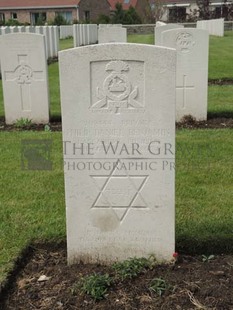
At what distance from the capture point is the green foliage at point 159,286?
3.19 metres

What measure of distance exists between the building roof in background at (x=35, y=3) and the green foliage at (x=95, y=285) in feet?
162

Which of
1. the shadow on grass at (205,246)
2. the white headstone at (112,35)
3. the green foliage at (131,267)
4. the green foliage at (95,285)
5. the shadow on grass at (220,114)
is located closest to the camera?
the green foliage at (95,285)

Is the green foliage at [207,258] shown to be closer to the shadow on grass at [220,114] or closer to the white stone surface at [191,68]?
the white stone surface at [191,68]

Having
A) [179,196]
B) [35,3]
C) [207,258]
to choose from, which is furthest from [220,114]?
[35,3]

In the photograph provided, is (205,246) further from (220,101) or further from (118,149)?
(220,101)

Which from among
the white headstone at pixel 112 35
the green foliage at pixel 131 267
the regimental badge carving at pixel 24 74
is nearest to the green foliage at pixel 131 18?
the white headstone at pixel 112 35

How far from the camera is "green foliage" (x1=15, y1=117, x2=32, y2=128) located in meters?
8.13

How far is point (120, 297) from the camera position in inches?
125

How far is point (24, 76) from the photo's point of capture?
797 cm

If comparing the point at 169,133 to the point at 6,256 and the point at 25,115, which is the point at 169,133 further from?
the point at 25,115

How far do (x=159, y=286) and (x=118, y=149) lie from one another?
3.14ft

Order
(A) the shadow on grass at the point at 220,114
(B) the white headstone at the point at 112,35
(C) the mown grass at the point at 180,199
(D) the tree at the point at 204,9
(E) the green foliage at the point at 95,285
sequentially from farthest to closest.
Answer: (D) the tree at the point at 204,9 → (B) the white headstone at the point at 112,35 → (A) the shadow on grass at the point at 220,114 → (C) the mown grass at the point at 180,199 → (E) the green foliage at the point at 95,285

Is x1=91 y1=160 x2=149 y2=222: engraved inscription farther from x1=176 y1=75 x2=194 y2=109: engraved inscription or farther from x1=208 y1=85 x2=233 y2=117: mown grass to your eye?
x1=208 y1=85 x2=233 y2=117: mown grass

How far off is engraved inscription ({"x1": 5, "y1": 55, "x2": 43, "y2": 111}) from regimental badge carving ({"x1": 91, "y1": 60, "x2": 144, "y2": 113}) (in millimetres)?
4866
